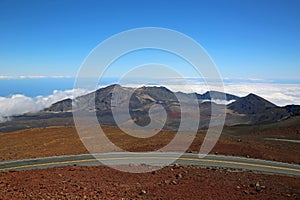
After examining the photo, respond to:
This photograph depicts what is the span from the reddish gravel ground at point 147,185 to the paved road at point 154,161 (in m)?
3.00

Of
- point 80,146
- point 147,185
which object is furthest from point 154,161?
point 80,146

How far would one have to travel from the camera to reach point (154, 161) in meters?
28.1

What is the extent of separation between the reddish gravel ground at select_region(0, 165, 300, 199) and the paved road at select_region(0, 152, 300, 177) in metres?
3.00

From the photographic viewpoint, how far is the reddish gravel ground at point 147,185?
18.5 metres

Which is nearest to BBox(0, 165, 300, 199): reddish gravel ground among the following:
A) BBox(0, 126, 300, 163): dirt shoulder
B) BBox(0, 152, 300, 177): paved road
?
BBox(0, 152, 300, 177): paved road

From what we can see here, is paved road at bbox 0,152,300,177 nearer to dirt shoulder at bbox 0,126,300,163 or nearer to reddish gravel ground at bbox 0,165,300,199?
dirt shoulder at bbox 0,126,300,163

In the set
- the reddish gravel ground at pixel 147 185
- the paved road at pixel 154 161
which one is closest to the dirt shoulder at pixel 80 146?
the paved road at pixel 154 161

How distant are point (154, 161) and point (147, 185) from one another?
8.04m

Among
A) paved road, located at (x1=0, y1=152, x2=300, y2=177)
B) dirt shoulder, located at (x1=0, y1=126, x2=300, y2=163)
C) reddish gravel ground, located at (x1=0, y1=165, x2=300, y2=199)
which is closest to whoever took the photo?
reddish gravel ground, located at (x1=0, y1=165, x2=300, y2=199)

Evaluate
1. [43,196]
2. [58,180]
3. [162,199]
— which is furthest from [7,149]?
[162,199]

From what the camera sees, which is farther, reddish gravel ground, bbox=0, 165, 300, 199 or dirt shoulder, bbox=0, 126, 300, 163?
dirt shoulder, bbox=0, 126, 300, 163

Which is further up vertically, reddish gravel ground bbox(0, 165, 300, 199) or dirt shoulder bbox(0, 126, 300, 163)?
reddish gravel ground bbox(0, 165, 300, 199)

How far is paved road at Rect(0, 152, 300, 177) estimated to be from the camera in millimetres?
27048

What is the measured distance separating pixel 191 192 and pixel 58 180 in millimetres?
9241
